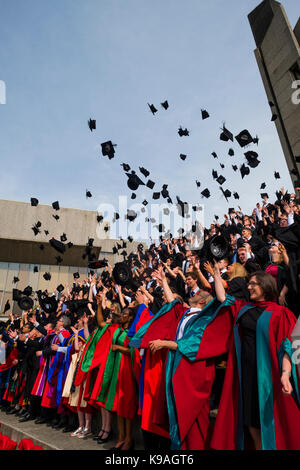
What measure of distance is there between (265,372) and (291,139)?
509 inches

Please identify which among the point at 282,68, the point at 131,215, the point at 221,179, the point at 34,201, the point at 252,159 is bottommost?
the point at 252,159

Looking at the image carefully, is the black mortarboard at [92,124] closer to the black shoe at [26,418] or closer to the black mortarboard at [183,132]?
the black mortarboard at [183,132]

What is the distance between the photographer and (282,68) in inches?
531

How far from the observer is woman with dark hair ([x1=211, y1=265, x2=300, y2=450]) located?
208 centimetres

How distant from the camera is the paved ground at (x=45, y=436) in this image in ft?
12.5

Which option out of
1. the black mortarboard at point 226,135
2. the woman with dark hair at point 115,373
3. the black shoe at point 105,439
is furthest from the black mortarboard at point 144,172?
the black shoe at point 105,439

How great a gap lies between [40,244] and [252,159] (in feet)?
62.4

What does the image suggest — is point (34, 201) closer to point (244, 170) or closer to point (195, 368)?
point (244, 170)

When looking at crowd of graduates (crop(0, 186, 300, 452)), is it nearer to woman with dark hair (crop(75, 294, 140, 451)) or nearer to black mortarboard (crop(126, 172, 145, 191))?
woman with dark hair (crop(75, 294, 140, 451))

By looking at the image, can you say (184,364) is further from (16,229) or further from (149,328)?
(16,229)

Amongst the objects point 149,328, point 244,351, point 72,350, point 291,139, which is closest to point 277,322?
point 244,351

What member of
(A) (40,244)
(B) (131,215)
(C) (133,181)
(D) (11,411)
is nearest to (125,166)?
(C) (133,181)

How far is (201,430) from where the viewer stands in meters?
2.56

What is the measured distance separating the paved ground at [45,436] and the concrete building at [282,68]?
1153 cm
